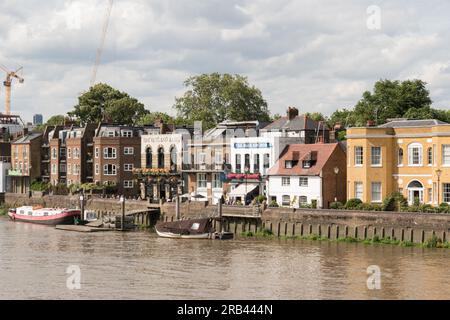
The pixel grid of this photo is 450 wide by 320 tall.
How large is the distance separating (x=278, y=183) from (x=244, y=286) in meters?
33.5

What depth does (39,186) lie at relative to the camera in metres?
124

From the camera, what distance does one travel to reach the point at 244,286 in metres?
51.0

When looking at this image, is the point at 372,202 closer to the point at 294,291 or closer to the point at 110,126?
the point at 294,291

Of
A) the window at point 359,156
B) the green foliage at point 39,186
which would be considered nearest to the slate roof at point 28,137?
the green foliage at point 39,186

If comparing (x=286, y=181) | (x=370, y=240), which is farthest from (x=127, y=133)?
(x=370, y=240)

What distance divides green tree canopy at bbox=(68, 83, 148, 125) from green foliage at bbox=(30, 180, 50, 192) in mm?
25497

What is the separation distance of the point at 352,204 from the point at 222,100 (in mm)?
62890

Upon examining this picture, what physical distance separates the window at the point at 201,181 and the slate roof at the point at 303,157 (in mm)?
11737

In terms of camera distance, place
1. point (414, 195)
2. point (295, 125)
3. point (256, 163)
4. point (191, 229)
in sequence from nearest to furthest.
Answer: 1. point (414, 195)
2. point (191, 229)
3. point (256, 163)
4. point (295, 125)

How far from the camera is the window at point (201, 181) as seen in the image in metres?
95.0

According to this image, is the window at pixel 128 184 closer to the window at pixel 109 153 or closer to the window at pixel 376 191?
the window at pixel 109 153

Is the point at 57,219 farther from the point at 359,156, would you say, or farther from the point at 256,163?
the point at 359,156

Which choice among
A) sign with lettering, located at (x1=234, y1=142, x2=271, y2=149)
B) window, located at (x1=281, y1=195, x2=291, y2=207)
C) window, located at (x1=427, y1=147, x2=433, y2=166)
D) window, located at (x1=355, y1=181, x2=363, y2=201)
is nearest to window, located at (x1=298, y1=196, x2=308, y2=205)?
window, located at (x1=281, y1=195, x2=291, y2=207)
